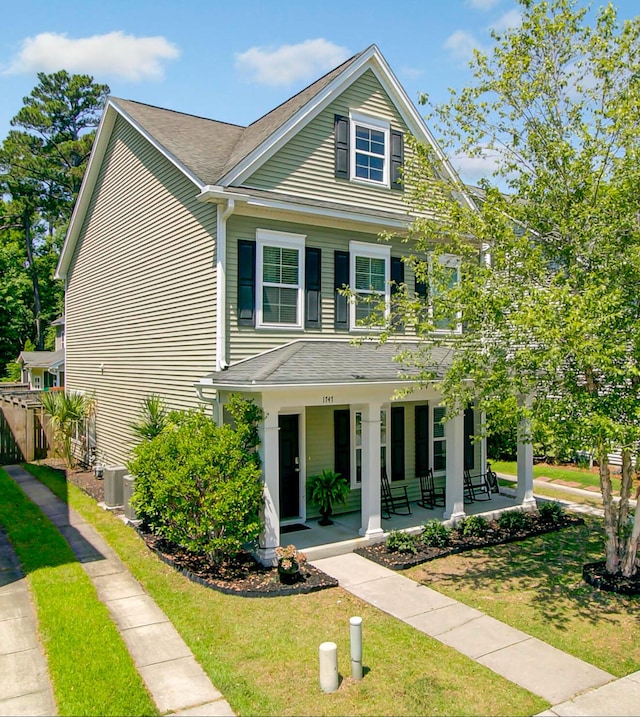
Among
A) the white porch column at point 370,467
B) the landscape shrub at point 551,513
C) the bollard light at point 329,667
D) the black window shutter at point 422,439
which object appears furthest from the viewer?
the black window shutter at point 422,439

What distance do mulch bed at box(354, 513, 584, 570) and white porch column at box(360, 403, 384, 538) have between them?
46cm

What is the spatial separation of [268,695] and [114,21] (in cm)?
1199

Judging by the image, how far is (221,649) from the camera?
712cm

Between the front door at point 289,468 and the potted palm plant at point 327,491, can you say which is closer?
the potted palm plant at point 327,491

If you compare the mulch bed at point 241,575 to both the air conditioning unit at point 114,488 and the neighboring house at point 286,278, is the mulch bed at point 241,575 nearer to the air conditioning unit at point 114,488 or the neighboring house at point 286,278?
the neighboring house at point 286,278

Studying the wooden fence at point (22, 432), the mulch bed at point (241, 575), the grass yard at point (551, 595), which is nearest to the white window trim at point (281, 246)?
the mulch bed at point (241, 575)

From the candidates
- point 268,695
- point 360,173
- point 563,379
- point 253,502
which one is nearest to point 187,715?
point 268,695

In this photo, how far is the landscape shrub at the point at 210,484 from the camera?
9320 millimetres

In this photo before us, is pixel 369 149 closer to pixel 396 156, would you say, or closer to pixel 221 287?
pixel 396 156

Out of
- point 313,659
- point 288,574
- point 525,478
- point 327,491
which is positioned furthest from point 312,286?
point 313,659

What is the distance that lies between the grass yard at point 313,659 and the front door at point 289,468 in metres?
3.48

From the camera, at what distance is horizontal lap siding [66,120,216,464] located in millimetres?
12383

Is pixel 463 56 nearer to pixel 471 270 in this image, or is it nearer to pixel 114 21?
pixel 471 270

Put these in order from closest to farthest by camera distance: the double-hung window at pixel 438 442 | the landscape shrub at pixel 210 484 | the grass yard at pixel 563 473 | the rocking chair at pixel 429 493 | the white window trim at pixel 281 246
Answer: the landscape shrub at pixel 210 484
the white window trim at pixel 281 246
the rocking chair at pixel 429 493
the double-hung window at pixel 438 442
the grass yard at pixel 563 473
